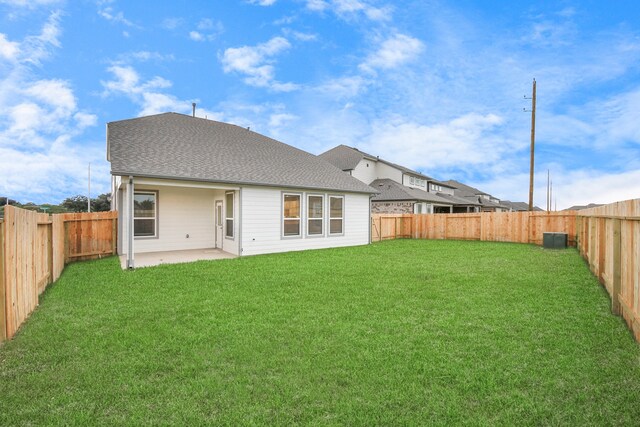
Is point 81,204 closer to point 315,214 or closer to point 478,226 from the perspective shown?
point 315,214

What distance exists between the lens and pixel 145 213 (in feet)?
40.6

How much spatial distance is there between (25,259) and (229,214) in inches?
314

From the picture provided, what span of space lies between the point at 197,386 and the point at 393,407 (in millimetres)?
1702

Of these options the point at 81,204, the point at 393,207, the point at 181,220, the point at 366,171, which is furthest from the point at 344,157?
the point at 81,204

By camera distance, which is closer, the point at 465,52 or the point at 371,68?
the point at 465,52

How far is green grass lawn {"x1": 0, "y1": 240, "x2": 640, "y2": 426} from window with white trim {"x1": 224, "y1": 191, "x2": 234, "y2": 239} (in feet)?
19.3

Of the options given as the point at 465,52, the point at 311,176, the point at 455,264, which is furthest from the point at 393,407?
the point at 465,52

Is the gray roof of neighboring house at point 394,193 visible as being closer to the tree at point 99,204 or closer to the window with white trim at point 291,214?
the window with white trim at point 291,214

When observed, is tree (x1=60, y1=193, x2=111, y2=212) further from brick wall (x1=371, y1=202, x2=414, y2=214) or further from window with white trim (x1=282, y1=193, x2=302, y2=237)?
window with white trim (x1=282, y1=193, x2=302, y2=237)

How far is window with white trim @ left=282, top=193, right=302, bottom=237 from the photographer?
1343 centimetres

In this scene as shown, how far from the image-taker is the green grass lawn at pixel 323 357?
265cm

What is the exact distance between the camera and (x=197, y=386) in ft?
9.90

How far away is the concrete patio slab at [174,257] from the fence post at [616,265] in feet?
32.6

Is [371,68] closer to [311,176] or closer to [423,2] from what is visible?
[423,2]
